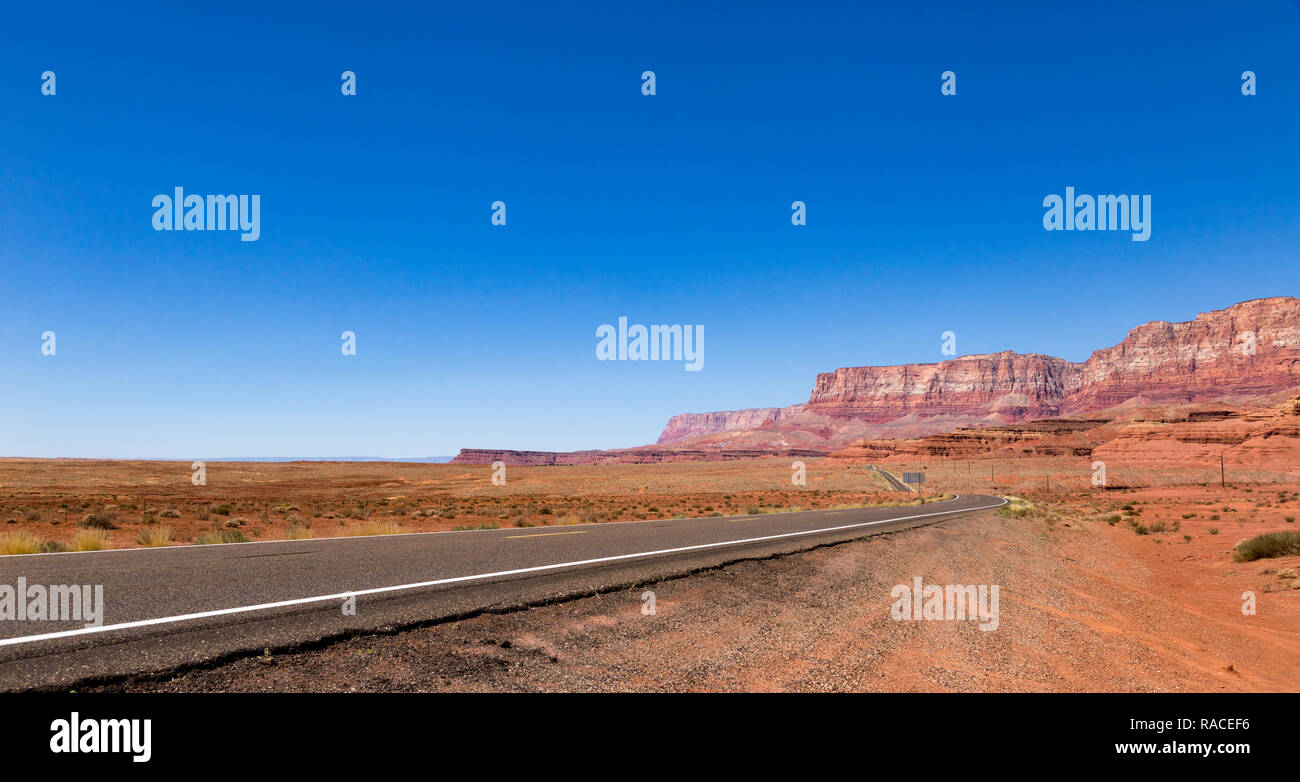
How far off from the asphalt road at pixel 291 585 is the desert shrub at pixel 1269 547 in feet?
41.4

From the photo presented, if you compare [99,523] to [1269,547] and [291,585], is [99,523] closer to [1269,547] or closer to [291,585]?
[291,585]

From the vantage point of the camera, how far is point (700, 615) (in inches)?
289

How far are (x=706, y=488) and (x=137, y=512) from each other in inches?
2007

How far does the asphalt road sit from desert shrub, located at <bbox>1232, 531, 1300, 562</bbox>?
12606 millimetres

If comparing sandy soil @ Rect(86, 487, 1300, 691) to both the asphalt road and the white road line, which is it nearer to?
the asphalt road

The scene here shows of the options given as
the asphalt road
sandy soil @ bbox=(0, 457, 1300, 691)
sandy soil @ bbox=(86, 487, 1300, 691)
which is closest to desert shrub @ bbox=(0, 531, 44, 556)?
the asphalt road

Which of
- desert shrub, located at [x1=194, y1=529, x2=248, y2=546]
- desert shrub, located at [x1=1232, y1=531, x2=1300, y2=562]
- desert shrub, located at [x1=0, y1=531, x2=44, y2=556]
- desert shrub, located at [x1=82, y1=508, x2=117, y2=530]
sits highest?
desert shrub, located at [x1=0, y1=531, x2=44, y2=556]

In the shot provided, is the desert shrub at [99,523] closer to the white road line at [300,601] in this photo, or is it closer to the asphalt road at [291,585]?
the asphalt road at [291,585]

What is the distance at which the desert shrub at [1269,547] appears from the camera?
16250 millimetres

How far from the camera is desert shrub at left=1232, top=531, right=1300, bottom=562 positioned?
1625cm

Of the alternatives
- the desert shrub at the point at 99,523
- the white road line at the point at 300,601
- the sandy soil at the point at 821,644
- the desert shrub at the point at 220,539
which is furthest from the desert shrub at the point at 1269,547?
the desert shrub at the point at 99,523

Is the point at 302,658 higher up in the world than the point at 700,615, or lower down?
higher up
